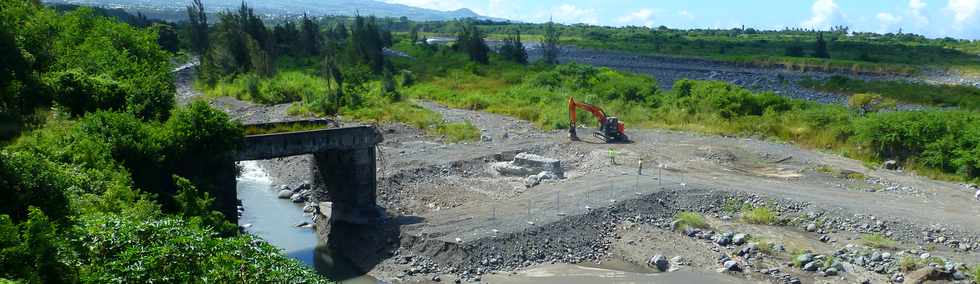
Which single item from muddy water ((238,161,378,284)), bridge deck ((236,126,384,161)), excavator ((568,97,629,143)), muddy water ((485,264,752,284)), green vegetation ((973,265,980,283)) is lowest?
muddy water ((238,161,378,284))

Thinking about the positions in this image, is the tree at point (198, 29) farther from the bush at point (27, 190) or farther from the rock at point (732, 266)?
the rock at point (732, 266)

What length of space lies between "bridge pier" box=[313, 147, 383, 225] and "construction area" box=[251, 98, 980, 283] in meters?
0.67

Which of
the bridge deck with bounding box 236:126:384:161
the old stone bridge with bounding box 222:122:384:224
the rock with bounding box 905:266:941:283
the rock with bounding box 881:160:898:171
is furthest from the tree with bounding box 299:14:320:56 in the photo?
the rock with bounding box 905:266:941:283

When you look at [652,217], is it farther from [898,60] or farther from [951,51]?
[951,51]

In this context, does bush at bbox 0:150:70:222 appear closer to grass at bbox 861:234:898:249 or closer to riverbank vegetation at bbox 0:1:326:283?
riverbank vegetation at bbox 0:1:326:283

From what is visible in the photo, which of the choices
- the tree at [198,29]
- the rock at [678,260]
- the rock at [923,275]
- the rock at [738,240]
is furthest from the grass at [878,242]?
the tree at [198,29]

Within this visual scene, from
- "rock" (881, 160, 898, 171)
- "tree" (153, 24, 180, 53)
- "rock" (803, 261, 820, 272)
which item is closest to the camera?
"rock" (803, 261, 820, 272)

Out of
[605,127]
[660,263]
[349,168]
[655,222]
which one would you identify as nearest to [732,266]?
[660,263]

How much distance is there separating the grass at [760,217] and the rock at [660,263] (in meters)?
4.90

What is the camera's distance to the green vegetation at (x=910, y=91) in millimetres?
59272

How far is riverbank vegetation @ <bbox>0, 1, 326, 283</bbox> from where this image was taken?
1170cm

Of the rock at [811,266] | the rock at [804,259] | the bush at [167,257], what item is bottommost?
the rock at [811,266]

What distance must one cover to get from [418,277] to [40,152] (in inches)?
407

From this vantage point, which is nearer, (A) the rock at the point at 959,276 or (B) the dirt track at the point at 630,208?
(A) the rock at the point at 959,276
